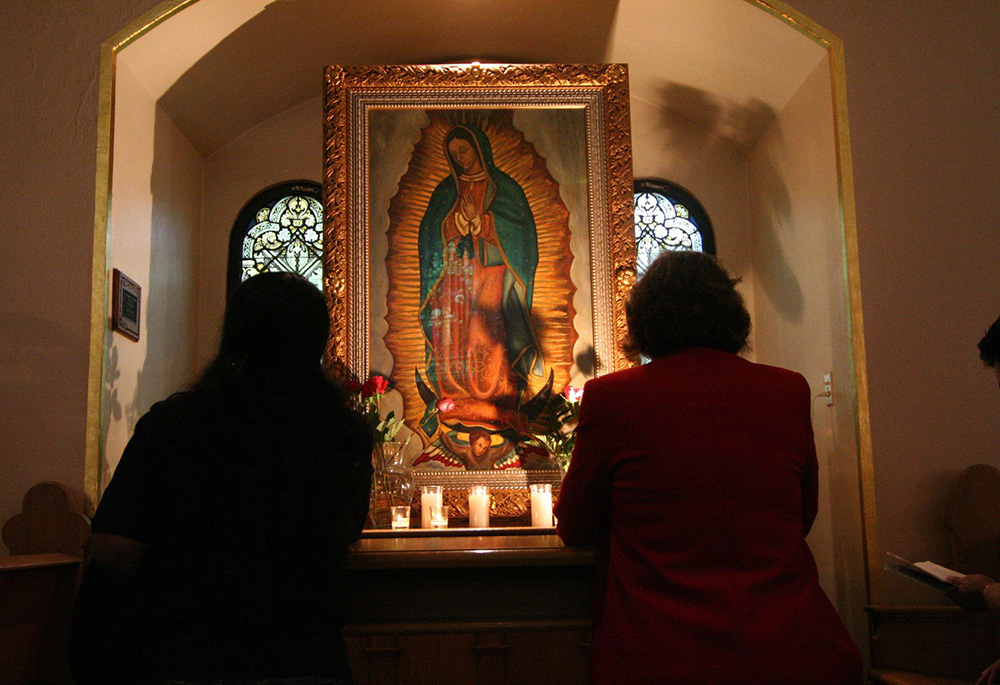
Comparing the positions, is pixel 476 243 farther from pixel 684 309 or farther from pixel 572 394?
pixel 684 309

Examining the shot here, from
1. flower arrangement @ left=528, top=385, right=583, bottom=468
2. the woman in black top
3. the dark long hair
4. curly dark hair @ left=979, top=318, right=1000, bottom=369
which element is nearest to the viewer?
the woman in black top

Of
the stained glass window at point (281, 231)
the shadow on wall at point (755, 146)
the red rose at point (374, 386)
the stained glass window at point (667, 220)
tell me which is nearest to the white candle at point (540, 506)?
the red rose at point (374, 386)

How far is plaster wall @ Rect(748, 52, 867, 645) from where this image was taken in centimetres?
405

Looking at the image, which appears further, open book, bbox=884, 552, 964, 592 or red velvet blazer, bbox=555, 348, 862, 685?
open book, bbox=884, 552, 964, 592

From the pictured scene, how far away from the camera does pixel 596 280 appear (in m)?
4.46

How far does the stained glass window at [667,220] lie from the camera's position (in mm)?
5664

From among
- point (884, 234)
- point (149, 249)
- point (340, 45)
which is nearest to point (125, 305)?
point (149, 249)

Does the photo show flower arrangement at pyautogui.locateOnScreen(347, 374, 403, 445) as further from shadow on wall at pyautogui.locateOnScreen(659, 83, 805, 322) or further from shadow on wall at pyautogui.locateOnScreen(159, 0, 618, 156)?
shadow on wall at pyautogui.locateOnScreen(659, 83, 805, 322)

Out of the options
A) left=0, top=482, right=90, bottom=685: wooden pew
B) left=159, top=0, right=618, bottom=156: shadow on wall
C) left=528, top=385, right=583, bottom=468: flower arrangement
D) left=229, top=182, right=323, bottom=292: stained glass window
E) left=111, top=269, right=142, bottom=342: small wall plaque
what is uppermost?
left=159, top=0, right=618, bottom=156: shadow on wall

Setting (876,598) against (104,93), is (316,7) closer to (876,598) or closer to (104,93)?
(104,93)

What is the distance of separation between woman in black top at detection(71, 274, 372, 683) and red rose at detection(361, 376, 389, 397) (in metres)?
2.38

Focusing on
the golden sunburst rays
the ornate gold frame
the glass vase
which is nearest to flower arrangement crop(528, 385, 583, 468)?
the golden sunburst rays

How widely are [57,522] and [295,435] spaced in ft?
7.82

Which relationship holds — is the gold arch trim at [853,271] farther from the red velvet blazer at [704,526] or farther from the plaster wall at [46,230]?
the plaster wall at [46,230]
